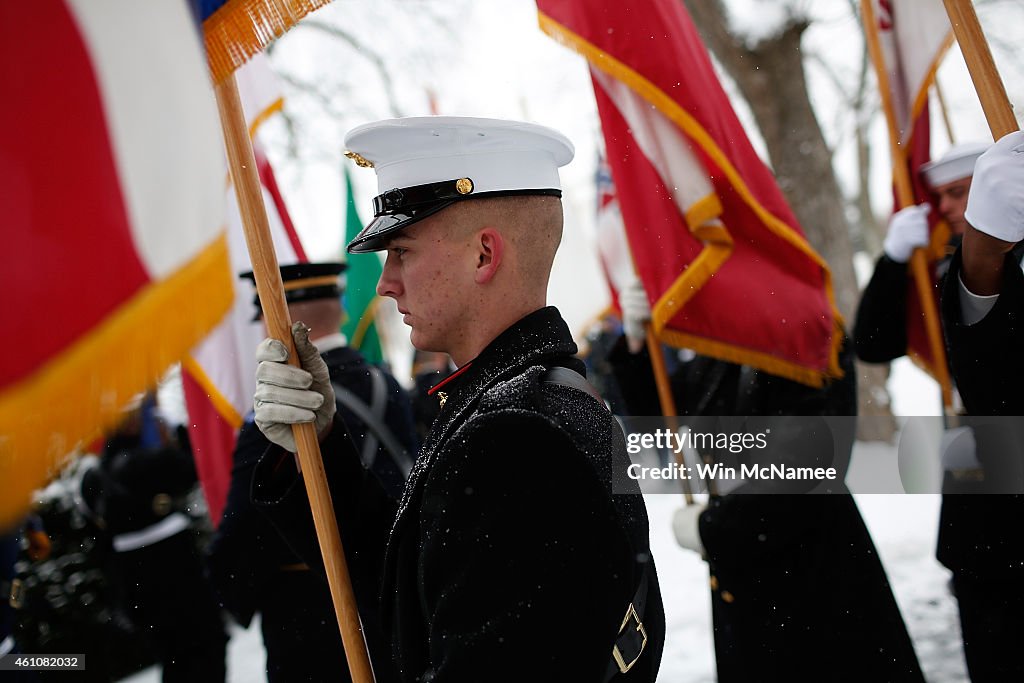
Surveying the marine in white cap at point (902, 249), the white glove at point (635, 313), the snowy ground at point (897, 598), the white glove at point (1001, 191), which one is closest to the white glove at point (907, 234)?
the marine in white cap at point (902, 249)

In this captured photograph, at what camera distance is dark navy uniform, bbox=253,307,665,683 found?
1.30 m

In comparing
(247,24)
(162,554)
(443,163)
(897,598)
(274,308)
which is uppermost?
(247,24)

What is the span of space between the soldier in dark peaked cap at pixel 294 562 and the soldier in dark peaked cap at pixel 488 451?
1.05 m

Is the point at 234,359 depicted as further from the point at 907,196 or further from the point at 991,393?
the point at 991,393

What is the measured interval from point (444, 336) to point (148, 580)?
3610mm

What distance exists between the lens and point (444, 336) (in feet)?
5.72

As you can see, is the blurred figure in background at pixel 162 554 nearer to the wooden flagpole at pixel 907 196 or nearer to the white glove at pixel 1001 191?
the wooden flagpole at pixel 907 196

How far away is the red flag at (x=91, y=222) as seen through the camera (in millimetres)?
1008

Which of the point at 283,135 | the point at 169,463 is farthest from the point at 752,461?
the point at 283,135

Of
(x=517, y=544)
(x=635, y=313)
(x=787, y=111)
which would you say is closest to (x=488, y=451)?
(x=517, y=544)

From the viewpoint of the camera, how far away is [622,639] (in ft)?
5.11

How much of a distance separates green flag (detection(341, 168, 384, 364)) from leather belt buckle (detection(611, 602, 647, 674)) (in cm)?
497

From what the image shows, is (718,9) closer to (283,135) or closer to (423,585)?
(283,135)

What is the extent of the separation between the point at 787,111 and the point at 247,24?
7452 mm
